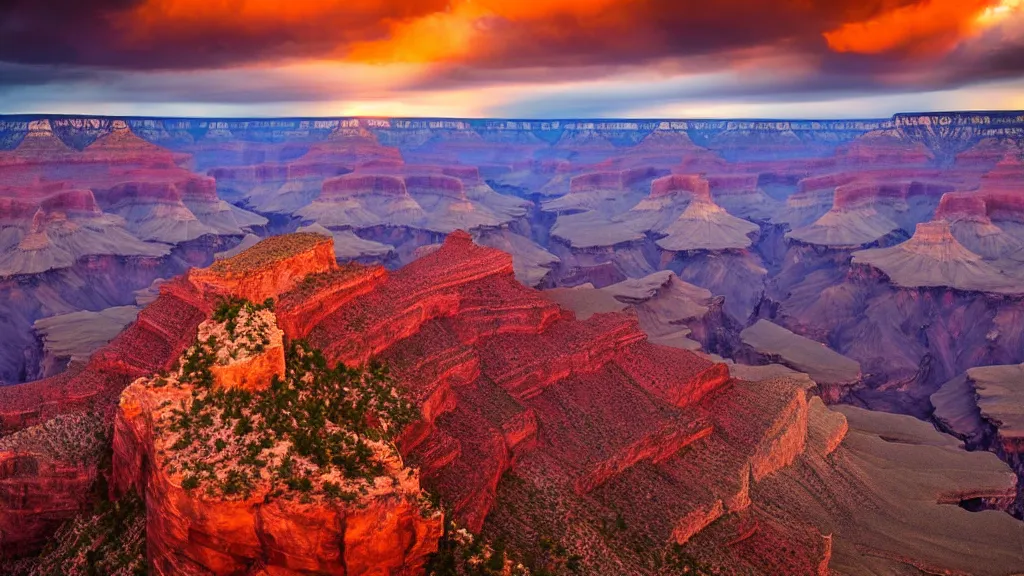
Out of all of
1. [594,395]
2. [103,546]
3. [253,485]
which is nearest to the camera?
[253,485]

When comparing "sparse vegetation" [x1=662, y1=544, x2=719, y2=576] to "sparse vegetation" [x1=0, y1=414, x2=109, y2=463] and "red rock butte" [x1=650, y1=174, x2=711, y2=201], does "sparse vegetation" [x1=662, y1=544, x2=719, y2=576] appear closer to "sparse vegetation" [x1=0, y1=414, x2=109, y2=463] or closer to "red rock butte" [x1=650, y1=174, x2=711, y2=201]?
"sparse vegetation" [x1=0, y1=414, x2=109, y2=463]

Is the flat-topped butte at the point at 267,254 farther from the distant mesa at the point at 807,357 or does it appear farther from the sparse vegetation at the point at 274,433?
the distant mesa at the point at 807,357

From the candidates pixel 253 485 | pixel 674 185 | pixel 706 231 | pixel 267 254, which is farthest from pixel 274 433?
pixel 674 185

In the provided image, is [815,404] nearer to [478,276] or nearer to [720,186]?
[478,276]

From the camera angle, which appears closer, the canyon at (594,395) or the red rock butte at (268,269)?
the canyon at (594,395)

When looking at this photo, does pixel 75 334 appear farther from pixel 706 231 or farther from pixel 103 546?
pixel 706 231

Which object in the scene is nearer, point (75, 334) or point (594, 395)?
point (594, 395)

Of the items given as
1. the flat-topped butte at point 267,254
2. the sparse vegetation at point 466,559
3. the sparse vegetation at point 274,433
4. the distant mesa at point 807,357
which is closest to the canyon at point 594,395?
the flat-topped butte at point 267,254

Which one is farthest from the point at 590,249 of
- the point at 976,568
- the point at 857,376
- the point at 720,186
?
the point at 976,568
